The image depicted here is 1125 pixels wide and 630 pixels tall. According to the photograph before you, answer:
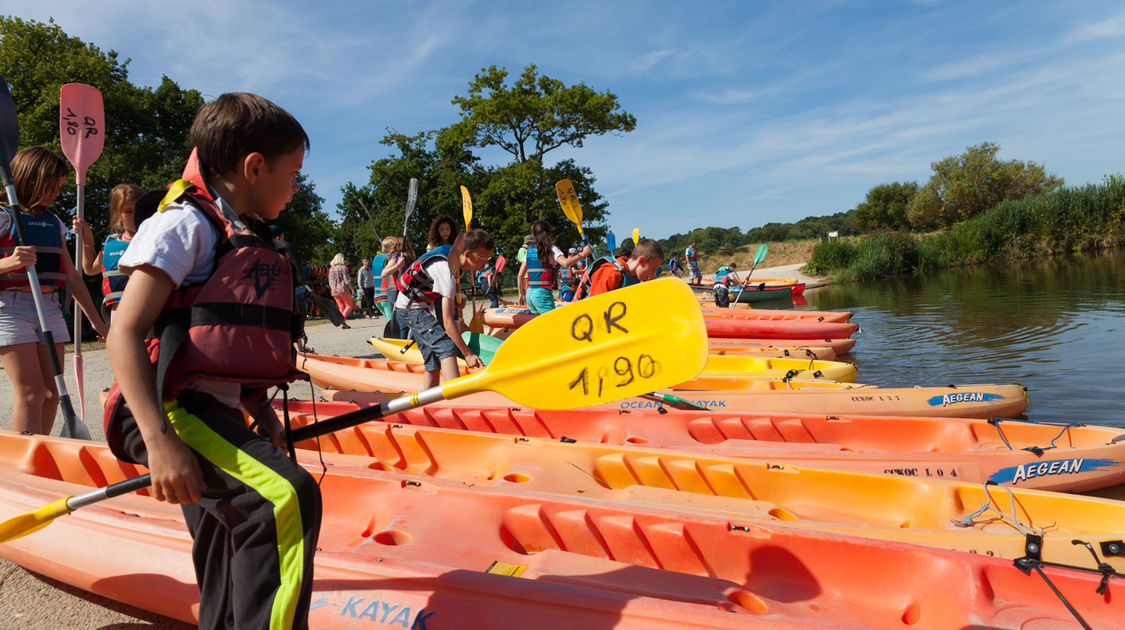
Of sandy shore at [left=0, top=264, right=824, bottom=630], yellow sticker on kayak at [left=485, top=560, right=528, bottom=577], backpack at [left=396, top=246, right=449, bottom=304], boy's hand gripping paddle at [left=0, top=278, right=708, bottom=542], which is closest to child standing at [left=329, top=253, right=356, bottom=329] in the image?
backpack at [left=396, top=246, right=449, bottom=304]

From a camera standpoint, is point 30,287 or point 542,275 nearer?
point 30,287

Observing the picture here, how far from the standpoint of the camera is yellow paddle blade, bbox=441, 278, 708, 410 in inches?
69.1

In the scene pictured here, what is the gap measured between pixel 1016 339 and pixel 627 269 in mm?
6931

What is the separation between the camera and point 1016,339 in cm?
953

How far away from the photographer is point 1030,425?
3992mm

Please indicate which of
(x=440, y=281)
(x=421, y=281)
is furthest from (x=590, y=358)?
(x=421, y=281)

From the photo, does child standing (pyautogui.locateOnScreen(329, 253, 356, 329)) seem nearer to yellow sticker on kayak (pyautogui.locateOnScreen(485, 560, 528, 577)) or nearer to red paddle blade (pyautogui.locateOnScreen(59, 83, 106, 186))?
red paddle blade (pyautogui.locateOnScreen(59, 83, 106, 186))

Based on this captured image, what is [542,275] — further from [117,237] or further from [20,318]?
[20,318]

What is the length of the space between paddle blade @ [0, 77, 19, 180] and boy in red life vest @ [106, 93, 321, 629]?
3.07 m

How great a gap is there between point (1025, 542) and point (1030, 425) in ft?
6.79

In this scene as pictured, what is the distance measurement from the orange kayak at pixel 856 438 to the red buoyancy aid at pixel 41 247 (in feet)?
5.47

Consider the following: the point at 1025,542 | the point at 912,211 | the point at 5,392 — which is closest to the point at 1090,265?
the point at 912,211

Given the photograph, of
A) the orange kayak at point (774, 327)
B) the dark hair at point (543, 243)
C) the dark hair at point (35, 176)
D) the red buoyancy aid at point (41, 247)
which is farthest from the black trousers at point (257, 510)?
the orange kayak at point (774, 327)

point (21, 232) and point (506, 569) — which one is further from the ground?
point (21, 232)
